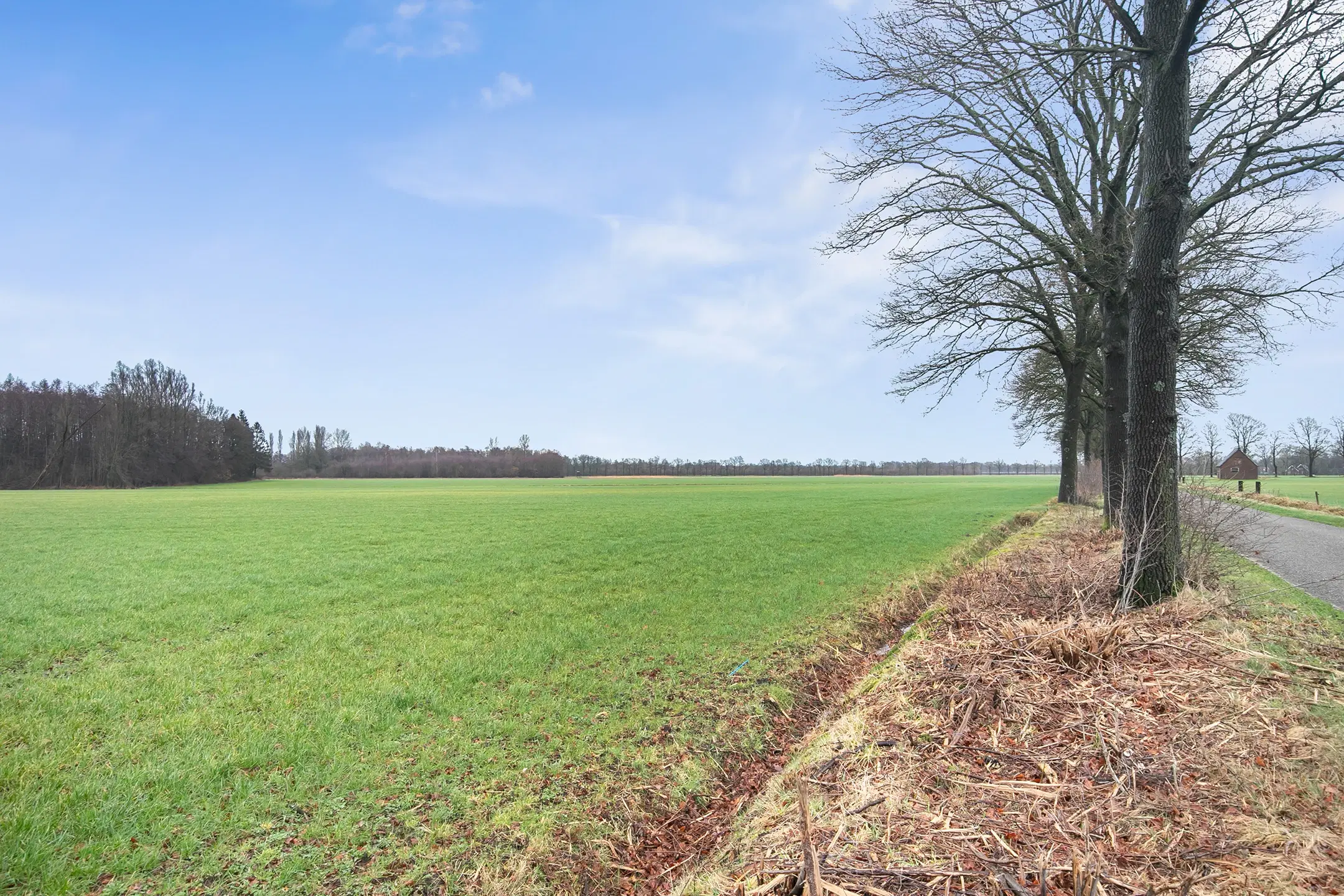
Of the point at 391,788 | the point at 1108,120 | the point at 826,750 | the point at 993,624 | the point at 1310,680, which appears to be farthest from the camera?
the point at 1108,120

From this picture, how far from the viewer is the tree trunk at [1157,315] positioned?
621 cm

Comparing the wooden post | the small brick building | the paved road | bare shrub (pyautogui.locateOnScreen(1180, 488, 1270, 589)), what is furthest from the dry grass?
the small brick building

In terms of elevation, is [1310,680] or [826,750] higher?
[1310,680]

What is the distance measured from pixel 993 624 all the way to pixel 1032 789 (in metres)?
2.89

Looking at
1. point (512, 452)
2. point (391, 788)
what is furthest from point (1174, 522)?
point (512, 452)

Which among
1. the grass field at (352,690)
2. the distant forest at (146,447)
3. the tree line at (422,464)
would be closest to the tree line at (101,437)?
the distant forest at (146,447)

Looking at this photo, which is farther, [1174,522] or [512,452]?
[512,452]

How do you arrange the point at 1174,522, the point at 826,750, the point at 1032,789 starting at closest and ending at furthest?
the point at 1032,789, the point at 826,750, the point at 1174,522

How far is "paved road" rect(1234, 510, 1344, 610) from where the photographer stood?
870 cm

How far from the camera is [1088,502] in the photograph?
1131 inches

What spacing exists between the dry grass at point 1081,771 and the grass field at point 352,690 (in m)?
2.02

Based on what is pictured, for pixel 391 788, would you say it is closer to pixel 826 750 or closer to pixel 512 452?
pixel 826 750

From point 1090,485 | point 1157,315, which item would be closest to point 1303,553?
point 1157,315

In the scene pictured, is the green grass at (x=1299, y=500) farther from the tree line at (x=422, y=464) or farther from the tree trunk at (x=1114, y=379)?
the tree line at (x=422, y=464)
